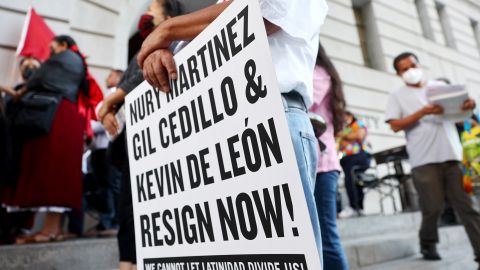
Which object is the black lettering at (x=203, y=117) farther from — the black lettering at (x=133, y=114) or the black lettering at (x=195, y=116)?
the black lettering at (x=133, y=114)

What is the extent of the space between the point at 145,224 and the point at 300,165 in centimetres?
63

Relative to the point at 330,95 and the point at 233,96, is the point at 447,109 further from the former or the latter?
the point at 233,96

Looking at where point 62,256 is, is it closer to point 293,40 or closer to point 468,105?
point 293,40

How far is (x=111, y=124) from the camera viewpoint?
191 centimetres

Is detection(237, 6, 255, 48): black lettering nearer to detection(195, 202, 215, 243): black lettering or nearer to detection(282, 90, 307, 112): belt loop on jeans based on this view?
detection(282, 90, 307, 112): belt loop on jeans

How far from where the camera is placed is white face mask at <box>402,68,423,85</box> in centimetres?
382

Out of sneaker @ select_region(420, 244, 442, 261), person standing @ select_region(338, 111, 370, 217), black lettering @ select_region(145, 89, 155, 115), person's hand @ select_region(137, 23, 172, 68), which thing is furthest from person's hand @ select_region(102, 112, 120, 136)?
person standing @ select_region(338, 111, 370, 217)

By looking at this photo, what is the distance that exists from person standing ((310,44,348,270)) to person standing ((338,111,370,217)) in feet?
A: 11.9

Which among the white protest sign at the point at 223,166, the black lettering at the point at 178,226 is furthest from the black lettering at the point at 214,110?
the black lettering at the point at 178,226

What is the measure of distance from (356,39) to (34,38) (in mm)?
8258

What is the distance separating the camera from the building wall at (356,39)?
211 inches

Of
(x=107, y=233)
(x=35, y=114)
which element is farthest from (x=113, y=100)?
(x=107, y=233)

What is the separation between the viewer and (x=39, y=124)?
3021 mm

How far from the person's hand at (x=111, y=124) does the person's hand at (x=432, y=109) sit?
9.55 ft
